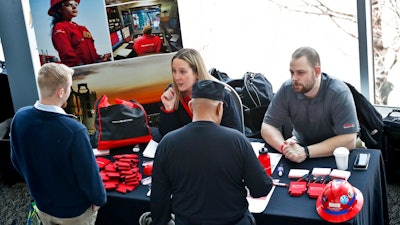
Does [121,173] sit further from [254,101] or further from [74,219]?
[254,101]

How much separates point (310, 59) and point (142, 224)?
1.31 meters

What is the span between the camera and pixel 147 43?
3789 millimetres

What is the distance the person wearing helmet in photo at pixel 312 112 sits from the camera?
8.21ft

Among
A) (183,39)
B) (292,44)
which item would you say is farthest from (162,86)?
(292,44)

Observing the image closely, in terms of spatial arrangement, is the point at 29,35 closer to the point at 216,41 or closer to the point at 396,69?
the point at 216,41

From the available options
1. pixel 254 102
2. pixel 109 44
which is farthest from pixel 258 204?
pixel 109 44

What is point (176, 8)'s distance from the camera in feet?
12.2

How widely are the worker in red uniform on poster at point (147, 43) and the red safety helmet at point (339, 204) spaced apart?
2.23 metres

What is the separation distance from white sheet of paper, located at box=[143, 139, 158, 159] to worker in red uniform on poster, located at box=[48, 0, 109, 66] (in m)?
1.21

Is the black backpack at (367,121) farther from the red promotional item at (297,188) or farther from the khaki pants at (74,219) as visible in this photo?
the khaki pants at (74,219)

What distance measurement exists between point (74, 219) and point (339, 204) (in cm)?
125

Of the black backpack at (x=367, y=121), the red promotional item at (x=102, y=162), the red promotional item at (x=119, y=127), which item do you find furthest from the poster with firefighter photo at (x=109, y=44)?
the black backpack at (x=367, y=121)

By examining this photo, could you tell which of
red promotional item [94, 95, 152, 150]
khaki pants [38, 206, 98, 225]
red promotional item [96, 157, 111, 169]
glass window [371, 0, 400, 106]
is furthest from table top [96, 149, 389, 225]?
glass window [371, 0, 400, 106]

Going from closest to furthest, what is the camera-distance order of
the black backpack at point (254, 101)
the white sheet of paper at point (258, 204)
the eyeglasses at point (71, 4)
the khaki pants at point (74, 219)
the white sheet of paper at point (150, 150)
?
the white sheet of paper at point (258, 204), the khaki pants at point (74, 219), the white sheet of paper at point (150, 150), the black backpack at point (254, 101), the eyeglasses at point (71, 4)
